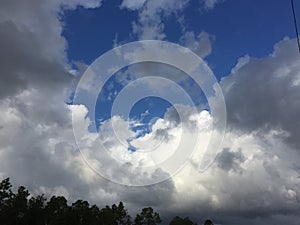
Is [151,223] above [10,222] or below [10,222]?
above

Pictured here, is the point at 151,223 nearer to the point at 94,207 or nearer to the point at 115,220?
the point at 115,220

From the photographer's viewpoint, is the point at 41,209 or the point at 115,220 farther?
the point at 115,220

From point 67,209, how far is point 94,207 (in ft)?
46.8

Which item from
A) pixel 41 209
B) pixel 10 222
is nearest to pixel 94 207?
pixel 41 209

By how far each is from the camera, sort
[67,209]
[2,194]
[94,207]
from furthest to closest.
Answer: [94,207] → [67,209] → [2,194]

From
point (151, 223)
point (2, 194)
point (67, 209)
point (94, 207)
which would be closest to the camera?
point (2, 194)

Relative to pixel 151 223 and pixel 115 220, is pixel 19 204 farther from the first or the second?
pixel 151 223

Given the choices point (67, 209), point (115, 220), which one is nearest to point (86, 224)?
point (67, 209)

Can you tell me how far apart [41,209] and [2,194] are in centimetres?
1369

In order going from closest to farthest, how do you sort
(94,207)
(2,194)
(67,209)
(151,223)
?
(2,194) → (67,209) → (94,207) → (151,223)

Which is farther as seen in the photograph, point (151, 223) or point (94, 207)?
point (151, 223)

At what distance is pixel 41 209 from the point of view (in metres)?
140

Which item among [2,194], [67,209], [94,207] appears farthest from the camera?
[94,207]

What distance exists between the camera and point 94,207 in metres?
154
